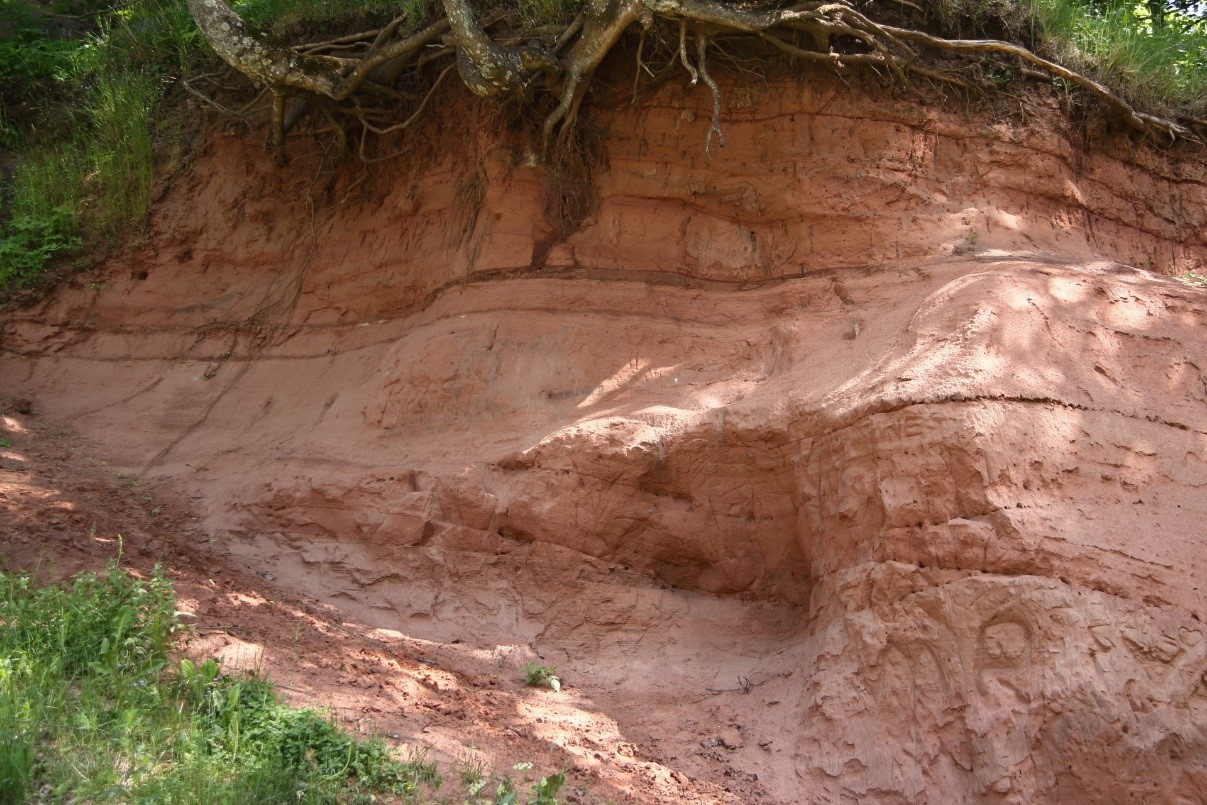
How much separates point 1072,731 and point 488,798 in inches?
99.8

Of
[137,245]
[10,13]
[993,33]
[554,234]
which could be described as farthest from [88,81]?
[993,33]

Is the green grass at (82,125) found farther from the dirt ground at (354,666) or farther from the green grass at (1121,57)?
the green grass at (1121,57)

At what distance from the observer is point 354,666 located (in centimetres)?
527

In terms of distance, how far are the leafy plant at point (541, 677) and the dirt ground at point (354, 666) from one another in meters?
0.05

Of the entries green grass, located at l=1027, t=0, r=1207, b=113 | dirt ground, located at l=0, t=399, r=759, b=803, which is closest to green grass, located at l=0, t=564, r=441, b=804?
dirt ground, located at l=0, t=399, r=759, b=803

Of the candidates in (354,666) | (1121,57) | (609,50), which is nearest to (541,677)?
(354,666)

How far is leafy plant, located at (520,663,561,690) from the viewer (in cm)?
565

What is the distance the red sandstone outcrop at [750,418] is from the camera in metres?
4.83

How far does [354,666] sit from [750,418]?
259 centimetres

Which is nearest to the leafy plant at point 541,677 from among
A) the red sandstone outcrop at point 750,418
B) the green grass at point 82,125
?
the red sandstone outcrop at point 750,418

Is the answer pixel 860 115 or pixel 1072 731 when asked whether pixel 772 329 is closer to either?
pixel 860 115

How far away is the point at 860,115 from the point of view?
7.14 m

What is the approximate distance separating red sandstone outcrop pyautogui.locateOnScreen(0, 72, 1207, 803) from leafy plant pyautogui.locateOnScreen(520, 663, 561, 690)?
18 centimetres

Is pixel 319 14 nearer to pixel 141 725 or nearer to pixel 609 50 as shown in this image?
pixel 609 50
